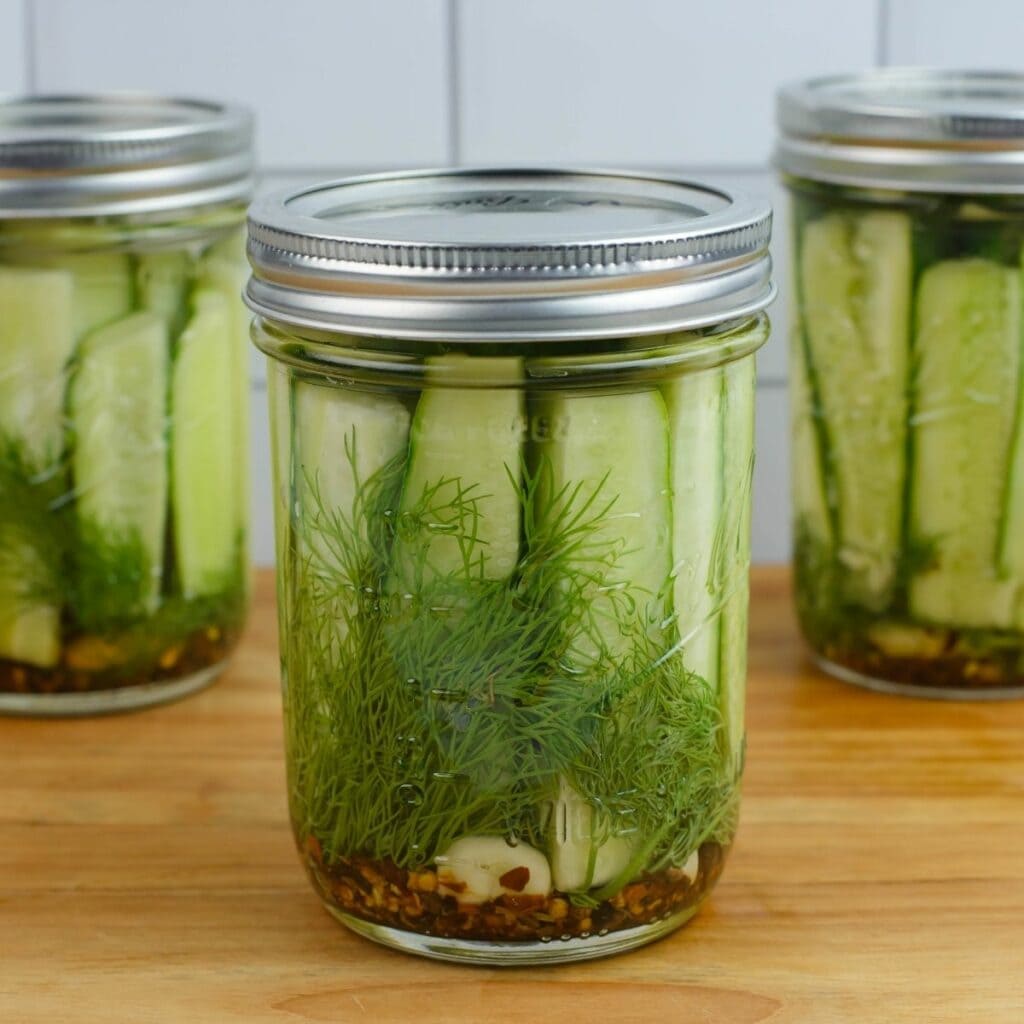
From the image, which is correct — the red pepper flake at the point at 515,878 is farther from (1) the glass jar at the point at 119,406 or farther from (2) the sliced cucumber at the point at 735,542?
(1) the glass jar at the point at 119,406

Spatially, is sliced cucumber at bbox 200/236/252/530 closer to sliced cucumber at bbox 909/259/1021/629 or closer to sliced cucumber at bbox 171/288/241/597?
sliced cucumber at bbox 171/288/241/597

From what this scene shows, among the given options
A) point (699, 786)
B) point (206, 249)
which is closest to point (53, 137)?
point (206, 249)

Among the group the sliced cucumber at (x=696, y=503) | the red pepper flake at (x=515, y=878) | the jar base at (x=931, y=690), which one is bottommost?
the jar base at (x=931, y=690)

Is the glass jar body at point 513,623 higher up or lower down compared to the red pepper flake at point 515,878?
higher up

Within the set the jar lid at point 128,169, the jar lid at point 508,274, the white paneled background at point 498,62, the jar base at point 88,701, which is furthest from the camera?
the white paneled background at point 498,62

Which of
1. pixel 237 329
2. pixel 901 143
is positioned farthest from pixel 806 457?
pixel 237 329

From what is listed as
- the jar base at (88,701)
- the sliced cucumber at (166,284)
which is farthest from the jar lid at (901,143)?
the jar base at (88,701)

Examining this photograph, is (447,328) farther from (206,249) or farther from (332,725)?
(206,249)
